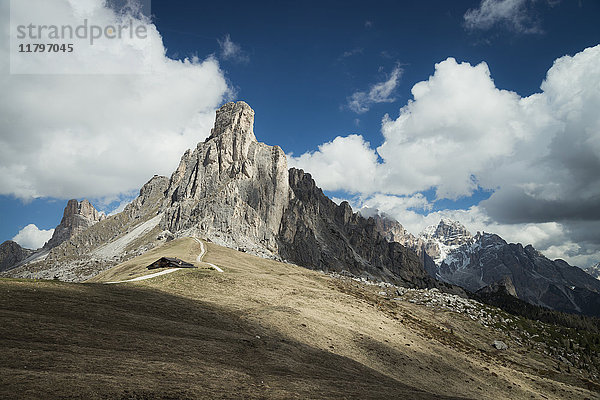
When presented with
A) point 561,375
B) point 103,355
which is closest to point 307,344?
point 103,355

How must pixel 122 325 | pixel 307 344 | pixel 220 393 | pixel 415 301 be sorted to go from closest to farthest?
pixel 220 393 → pixel 122 325 → pixel 307 344 → pixel 415 301

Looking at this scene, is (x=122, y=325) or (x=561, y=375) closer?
(x=122, y=325)

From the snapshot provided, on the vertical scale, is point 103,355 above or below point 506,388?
above

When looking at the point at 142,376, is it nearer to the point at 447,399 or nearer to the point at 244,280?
the point at 447,399

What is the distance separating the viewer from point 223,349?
66.7 ft

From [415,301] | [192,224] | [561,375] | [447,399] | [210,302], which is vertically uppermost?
[192,224]

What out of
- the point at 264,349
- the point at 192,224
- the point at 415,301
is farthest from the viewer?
the point at 192,224

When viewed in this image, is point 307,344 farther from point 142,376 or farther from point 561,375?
point 561,375

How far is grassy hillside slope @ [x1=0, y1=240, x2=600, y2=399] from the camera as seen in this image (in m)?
12.6

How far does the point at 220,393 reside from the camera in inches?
506

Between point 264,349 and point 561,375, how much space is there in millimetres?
52950

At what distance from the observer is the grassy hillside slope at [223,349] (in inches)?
495

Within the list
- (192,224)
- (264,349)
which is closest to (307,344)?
(264,349)

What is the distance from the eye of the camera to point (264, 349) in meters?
22.6
